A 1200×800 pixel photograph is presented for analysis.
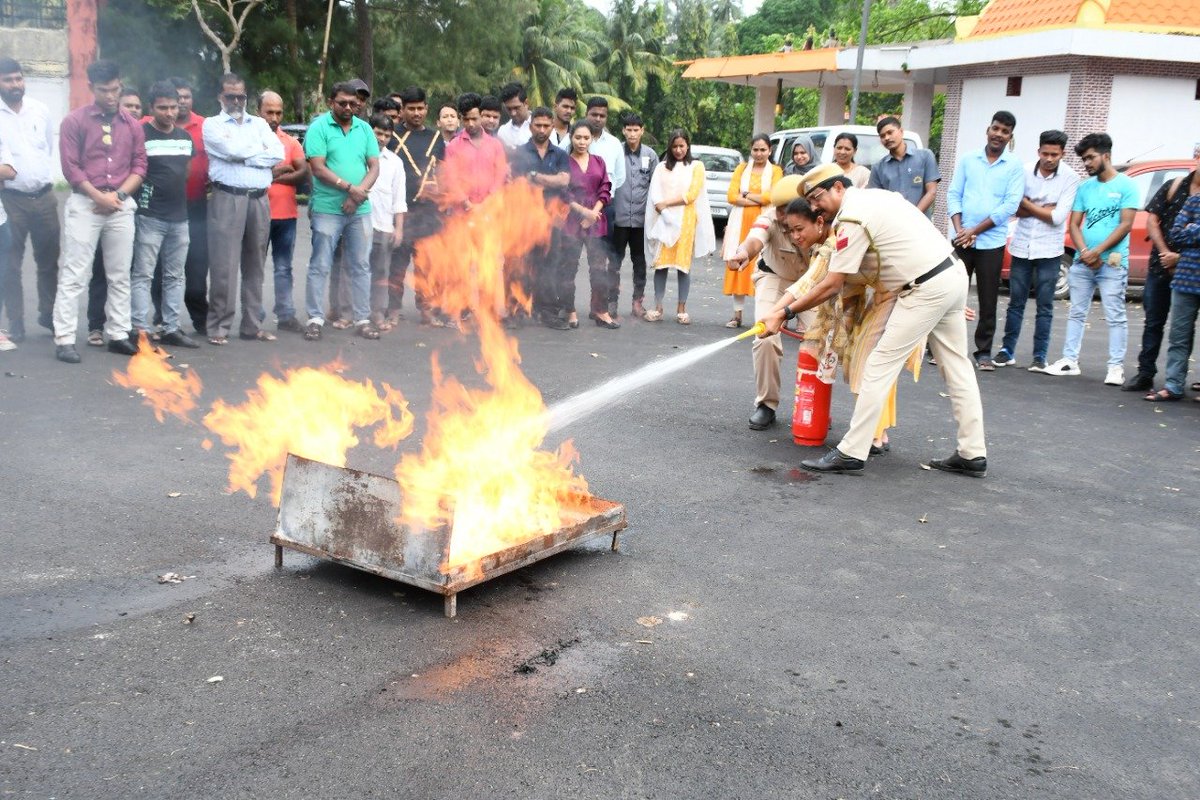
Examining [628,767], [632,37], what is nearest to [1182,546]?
[628,767]

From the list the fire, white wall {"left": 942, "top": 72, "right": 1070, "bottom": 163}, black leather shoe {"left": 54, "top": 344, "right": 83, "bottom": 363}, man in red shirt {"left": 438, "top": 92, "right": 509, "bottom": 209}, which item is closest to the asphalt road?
the fire

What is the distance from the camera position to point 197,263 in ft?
32.4

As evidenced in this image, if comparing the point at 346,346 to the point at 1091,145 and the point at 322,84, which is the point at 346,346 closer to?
the point at 1091,145

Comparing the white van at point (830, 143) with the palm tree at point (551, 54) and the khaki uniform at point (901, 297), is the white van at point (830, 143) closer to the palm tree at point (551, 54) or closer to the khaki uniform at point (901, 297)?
the khaki uniform at point (901, 297)

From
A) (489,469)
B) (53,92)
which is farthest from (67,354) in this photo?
(53,92)

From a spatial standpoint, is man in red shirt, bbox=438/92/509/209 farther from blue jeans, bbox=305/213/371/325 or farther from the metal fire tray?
the metal fire tray

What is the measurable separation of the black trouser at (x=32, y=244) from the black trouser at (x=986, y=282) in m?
7.90

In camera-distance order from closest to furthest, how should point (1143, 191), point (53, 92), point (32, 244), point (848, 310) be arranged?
point (848, 310)
point (32, 244)
point (1143, 191)
point (53, 92)

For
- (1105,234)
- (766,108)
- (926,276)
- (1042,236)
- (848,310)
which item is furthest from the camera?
(766,108)

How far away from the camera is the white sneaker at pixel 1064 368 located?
33.6 ft

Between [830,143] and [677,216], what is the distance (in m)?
7.49

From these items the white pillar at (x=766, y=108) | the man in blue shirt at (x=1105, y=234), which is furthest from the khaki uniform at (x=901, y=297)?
the white pillar at (x=766, y=108)

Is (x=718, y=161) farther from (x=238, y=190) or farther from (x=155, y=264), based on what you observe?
(x=155, y=264)

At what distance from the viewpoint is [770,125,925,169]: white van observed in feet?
59.4
